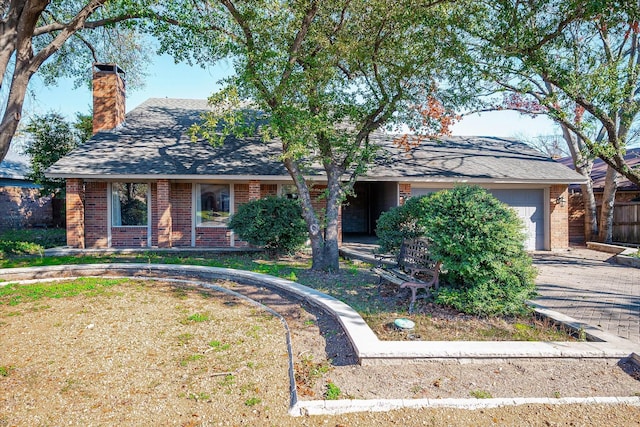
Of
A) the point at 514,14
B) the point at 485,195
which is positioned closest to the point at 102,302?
the point at 485,195

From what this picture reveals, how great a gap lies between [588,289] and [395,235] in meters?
3.90

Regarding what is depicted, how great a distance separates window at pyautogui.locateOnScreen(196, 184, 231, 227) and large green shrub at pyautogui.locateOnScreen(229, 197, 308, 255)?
2.71m

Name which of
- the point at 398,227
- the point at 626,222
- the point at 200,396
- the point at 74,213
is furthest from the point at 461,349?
the point at 626,222

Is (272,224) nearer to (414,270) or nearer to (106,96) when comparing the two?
(414,270)

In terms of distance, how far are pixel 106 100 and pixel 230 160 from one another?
558 centimetres

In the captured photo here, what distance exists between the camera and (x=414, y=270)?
19.5ft

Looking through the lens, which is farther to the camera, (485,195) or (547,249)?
(547,249)

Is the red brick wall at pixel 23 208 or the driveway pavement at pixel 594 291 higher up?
the red brick wall at pixel 23 208

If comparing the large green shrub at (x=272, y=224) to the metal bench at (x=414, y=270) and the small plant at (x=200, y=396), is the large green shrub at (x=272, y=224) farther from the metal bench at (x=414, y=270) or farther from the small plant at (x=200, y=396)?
the small plant at (x=200, y=396)

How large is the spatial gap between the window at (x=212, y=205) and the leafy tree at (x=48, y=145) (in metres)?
7.02

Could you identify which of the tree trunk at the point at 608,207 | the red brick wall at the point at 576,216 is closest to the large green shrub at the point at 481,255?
the tree trunk at the point at 608,207

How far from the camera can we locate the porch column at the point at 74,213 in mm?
11983

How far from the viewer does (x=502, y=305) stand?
5031mm

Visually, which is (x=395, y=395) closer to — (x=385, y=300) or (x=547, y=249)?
(x=385, y=300)
